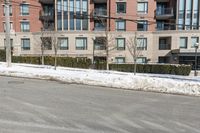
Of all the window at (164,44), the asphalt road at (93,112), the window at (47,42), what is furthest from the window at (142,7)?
the asphalt road at (93,112)

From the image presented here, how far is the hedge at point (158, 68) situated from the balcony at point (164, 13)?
634 inches

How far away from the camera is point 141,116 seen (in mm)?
7383

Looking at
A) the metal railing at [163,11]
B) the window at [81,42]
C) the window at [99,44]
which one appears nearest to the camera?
the window at [99,44]

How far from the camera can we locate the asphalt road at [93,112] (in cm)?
615

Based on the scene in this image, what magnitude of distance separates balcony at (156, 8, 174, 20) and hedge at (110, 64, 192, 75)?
1610 centimetres

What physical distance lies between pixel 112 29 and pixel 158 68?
15.3m

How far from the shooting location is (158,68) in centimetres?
3048

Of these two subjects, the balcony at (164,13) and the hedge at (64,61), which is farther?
the balcony at (164,13)

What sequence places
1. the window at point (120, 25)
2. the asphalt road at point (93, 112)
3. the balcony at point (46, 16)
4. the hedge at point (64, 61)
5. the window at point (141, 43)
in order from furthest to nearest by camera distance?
1. the balcony at point (46, 16)
2. the window at point (120, 25)
3. the window at point (141, 43)
4. the hedge at point (64, 61)
5. the asphalt road at point (93, 112)

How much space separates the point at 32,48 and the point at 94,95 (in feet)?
118

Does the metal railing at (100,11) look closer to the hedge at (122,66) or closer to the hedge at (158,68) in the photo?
the hedge at (122,66)

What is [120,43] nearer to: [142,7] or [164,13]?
[142,7]

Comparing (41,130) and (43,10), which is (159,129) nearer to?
(41,130)

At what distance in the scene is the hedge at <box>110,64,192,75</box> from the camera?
29.3 m
